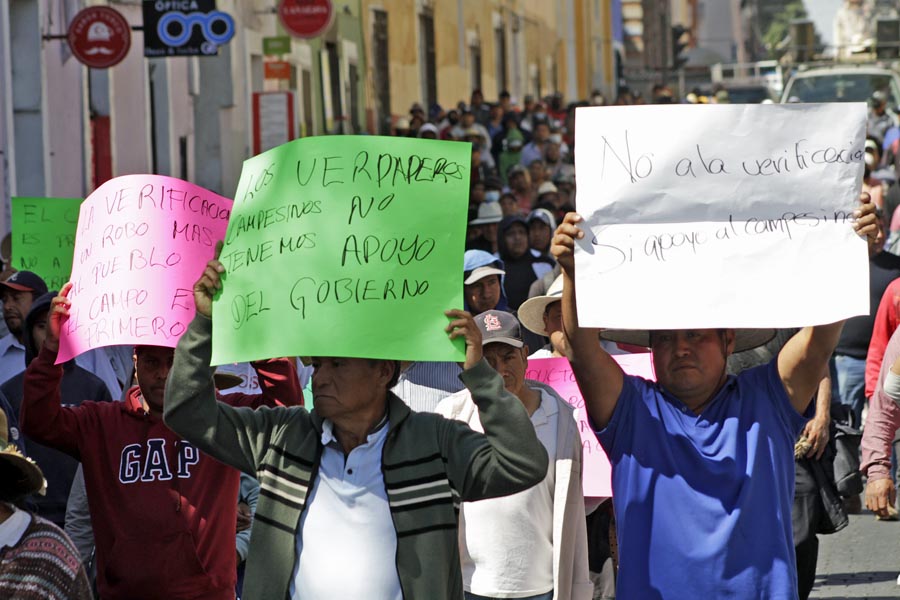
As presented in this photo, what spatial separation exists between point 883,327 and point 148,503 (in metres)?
4.25

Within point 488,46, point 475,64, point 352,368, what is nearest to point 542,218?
point 352,368

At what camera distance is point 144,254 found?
5062 mm

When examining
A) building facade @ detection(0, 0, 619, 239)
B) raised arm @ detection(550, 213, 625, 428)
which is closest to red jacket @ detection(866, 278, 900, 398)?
raised arm @ detection(550, 213, 625, 428)

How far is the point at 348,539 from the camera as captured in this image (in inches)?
163

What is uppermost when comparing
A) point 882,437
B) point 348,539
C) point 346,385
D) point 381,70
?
point 381,70

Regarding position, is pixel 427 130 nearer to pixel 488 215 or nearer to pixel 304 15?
pixel 304 15

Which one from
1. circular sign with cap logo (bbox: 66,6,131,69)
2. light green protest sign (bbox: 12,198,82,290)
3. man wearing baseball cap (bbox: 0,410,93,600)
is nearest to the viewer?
man wearing baseball cap (bbox: 0,410,93,600)

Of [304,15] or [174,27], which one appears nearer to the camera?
[174,27]

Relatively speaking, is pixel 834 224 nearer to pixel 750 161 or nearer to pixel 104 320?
pixel 750 161

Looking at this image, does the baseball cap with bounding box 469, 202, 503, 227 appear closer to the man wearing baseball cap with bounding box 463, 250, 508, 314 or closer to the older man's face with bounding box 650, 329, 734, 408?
the man wearing baseball cap with bounding box 463, 250, 508, 314

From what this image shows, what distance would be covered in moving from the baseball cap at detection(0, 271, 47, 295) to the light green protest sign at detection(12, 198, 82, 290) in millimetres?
44

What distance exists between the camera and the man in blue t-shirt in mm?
4398

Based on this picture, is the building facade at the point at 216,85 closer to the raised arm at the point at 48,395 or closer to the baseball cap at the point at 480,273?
the baseball cap at the point at 480,273

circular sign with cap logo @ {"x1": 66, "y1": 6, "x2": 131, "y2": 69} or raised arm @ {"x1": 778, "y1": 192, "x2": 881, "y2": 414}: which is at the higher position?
circular sign with cap logo @ {"x1": 66, "y1": 6, "x2": 131, "y2": 69}
